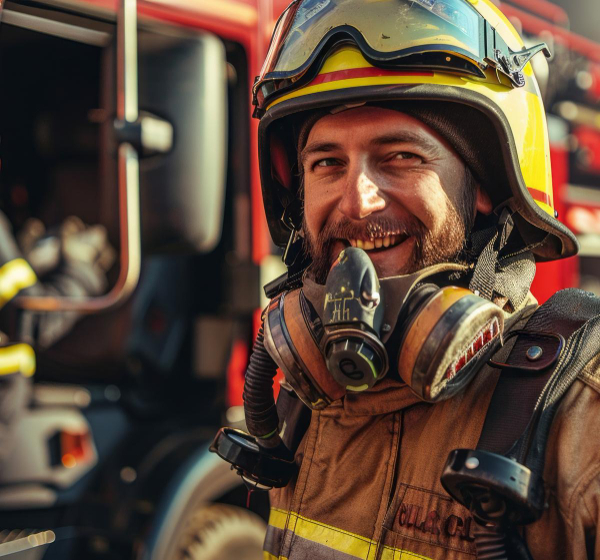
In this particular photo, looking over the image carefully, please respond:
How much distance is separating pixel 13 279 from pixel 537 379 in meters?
2.03

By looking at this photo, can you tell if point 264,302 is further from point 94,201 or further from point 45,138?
point 45,138

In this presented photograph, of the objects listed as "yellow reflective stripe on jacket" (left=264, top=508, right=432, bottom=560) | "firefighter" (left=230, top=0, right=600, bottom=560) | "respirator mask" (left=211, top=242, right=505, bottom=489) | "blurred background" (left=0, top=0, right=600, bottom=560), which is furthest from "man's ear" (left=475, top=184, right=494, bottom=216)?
"blurred background" (left=0, top=0, right=600, bottom=560)

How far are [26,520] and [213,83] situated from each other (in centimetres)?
174

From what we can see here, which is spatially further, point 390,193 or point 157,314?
point 157,314

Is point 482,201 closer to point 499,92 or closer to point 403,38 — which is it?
point 499,92

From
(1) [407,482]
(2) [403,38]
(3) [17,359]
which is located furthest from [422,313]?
(3) [17,359]

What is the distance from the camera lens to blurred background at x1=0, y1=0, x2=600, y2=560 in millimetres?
2697

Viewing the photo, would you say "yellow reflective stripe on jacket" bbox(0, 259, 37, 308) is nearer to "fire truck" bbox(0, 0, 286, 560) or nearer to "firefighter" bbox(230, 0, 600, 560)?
"fire truck" bbox(0, 0, 286, 560)

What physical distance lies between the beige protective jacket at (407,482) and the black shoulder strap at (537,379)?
3cm

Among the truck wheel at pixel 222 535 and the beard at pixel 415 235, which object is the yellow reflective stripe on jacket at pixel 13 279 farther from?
the beard at pixel 415 235

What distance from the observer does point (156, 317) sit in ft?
9.74

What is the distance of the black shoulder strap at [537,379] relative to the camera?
1147 millimetres

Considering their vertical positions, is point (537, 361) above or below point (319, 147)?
below

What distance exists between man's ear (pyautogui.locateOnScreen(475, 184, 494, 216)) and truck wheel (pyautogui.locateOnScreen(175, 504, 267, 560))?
1827 millimetres
